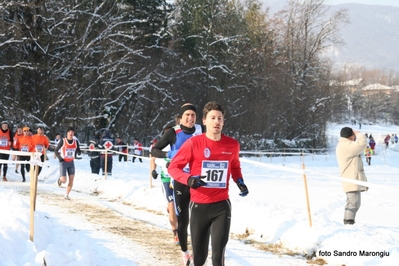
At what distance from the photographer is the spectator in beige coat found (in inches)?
363

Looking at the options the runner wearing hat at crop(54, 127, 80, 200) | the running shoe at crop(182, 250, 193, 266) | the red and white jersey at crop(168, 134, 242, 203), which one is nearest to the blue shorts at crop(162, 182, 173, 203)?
the running shoe at crop(182, 250, 193, 266)

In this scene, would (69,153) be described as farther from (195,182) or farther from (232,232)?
(195,182)

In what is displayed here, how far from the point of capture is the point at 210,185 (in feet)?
18.5

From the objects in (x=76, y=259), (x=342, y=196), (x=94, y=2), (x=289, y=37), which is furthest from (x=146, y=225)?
(x=289, y=37)

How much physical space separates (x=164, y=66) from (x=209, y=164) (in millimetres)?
34581

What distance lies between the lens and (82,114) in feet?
107

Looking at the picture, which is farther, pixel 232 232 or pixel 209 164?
pixel 232 232

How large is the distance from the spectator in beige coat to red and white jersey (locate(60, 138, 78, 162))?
24.2 ft

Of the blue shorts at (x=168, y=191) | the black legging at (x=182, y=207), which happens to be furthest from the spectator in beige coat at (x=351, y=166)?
the black legging at (x=182, y=207)

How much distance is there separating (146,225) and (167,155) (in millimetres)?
3194

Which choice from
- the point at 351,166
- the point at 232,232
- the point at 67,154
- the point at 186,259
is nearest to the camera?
the point at 186,259

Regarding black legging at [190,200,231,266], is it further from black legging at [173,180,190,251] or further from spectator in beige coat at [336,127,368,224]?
spectator in beige coat at [336,127,368,224]

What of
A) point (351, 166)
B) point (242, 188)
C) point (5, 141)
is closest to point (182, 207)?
point (242, 188)

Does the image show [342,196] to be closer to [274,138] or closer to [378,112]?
[274,138]
